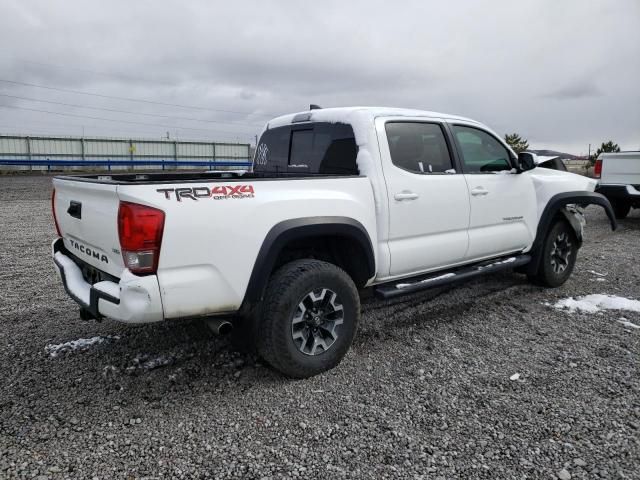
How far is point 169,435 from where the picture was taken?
104 inches

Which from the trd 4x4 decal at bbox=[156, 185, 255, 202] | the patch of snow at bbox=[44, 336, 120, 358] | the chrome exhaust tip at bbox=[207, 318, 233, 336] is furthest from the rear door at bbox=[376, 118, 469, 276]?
the patch of snow at bbox=[44, 336, 120, 358]

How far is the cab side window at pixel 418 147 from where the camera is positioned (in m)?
3.80

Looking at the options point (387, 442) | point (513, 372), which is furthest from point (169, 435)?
point (513, 372)

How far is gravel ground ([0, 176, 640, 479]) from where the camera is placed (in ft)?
7.97

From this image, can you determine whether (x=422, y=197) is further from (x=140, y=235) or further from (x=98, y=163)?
(x=98, y=163)

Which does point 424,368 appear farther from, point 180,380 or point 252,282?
point 180,380

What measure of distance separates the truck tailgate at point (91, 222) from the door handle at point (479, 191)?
294 cm

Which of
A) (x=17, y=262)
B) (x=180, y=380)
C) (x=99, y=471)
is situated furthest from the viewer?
(x=17, y=262)

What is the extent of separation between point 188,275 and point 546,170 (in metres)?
4.28

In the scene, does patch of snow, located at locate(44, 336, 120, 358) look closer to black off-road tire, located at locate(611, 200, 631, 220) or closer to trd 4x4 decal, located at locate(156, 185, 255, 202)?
trd 4x4 decal, located at locate(156, 185, 255, 202)

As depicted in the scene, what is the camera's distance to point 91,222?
2986mm

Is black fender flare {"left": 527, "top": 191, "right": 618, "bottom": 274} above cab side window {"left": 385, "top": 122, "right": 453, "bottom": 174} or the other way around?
the other way around

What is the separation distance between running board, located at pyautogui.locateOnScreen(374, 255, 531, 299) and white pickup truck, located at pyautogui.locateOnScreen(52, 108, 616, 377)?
0.05ft

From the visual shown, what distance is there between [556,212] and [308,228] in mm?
3316
